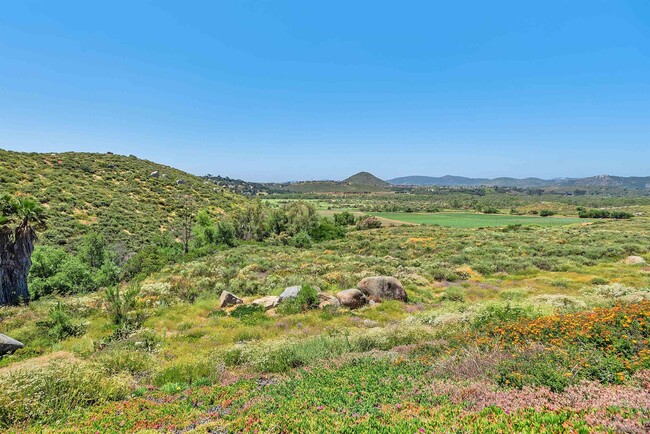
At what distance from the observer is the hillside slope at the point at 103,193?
133ft

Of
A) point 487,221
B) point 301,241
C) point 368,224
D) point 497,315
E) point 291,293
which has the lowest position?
point 487,221

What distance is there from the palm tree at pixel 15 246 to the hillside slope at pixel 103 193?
17.9 meters

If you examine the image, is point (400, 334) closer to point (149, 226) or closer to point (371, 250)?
point (371, 250)

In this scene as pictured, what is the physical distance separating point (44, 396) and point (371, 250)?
34.1 metres

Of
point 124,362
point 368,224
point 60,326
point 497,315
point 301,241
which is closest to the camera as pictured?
point 124,362

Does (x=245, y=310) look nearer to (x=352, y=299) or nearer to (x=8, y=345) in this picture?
(x=352, y=299)

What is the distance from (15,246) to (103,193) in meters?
38.6

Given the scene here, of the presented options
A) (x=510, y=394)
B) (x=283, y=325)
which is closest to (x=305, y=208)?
(x=283, y=325)

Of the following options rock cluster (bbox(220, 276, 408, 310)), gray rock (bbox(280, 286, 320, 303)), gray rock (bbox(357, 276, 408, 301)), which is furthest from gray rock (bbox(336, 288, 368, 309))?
gray rock (bbox(280, 286, 320, 303))

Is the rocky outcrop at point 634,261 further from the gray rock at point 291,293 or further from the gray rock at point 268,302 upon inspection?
the gray rock at point 268,302

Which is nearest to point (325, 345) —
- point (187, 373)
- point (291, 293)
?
point (187, 373)

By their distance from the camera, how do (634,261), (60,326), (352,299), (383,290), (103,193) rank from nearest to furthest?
(60,326) → (352,299) → (383,290) → (634,261) → (103,193)

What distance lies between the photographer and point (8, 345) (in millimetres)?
11258

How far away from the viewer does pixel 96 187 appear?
54.2 metres
